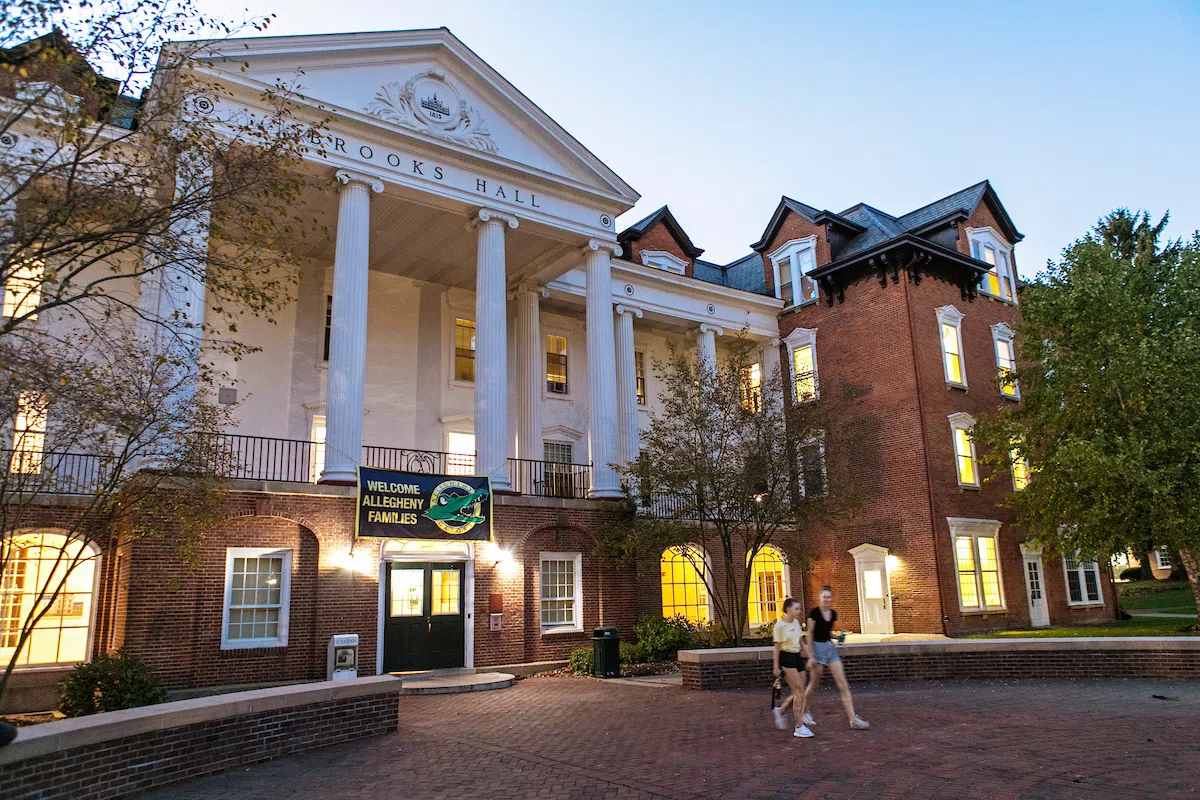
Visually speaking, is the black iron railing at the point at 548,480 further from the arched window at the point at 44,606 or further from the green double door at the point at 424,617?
the arched window at the point at 44,606

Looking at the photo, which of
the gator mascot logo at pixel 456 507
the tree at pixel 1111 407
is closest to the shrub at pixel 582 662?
the gator mascot logo at pixel 456 507

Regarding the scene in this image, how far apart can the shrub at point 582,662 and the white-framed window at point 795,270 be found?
15793mm

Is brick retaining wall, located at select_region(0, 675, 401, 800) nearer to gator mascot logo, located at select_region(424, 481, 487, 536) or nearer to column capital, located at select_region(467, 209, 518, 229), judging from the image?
gator mascot logo, located at select_region(424, 481, 487, 536)

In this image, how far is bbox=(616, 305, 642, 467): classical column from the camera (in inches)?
986

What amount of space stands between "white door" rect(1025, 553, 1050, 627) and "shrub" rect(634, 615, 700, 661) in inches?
493

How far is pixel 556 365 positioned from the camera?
27188 millimetres

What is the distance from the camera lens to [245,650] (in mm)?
16266

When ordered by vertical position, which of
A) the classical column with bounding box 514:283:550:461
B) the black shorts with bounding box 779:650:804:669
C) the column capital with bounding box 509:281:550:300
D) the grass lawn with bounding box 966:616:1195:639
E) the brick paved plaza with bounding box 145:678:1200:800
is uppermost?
the column capital with bounding box 509:281:550:300

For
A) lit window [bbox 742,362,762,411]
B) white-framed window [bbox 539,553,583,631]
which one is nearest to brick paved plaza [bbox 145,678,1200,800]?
white-framed window [bbox 539,553,583,631]

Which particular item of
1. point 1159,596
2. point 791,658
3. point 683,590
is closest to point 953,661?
point 791,658

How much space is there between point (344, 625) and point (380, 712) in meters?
6.42

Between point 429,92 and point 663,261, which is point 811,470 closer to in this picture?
point 663,261

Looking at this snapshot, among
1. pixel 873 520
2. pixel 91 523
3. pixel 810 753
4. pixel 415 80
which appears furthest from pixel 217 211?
pixel 873 520

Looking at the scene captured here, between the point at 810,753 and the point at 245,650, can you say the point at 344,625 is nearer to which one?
the point at 245,650
